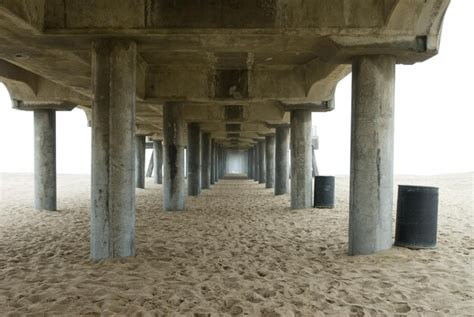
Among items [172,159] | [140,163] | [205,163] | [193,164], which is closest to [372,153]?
[172,159]

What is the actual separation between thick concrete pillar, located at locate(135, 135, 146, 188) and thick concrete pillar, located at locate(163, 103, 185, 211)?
11264 mm

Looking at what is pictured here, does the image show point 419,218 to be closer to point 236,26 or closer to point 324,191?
point 236,26

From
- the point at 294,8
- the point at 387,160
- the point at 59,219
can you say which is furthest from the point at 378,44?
the point at 59,219

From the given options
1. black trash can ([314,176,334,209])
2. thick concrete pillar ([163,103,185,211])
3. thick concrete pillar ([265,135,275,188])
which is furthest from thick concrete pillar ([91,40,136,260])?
thick concrete pillar ([265,135,275,188])

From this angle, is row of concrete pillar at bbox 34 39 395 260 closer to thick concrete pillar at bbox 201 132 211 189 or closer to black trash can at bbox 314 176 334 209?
black trash can at bbox 314 176 334 209

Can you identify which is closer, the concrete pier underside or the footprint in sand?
the footprint in sand

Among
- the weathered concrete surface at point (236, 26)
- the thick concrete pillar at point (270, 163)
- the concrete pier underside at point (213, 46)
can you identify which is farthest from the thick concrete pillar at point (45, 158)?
the thick concrete pillar at point (270, 163)

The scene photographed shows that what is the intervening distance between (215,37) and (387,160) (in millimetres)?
3396

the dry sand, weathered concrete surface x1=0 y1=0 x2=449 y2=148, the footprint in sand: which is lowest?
the dry sand

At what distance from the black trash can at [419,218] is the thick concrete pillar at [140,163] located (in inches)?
734

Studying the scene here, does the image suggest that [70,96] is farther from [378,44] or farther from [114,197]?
[378,44]

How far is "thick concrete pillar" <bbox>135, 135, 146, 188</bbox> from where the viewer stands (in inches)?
950

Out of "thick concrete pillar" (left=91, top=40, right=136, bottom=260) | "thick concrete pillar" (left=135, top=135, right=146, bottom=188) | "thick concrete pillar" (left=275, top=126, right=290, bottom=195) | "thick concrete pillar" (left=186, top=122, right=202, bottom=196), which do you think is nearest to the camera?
"thick concrete pillar" (left=91, top=40, right=136, bottom=260)

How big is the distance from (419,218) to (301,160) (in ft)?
21.7
